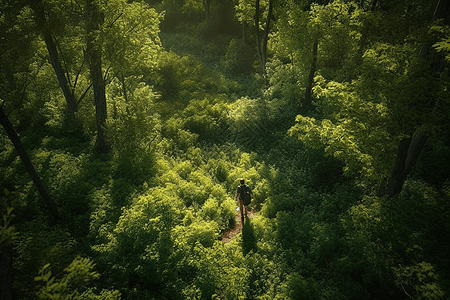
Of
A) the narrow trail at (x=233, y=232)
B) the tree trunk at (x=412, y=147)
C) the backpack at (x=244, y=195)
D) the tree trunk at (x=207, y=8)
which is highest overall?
the tree trunk at (x=207, y=8)

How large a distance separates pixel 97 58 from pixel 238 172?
28.1ft

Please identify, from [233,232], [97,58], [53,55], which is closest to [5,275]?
[233,232]

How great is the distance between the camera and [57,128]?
13.8 m

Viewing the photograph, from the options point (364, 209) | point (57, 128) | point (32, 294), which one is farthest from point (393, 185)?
point (57, 128)

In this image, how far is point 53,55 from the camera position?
12.4 metres

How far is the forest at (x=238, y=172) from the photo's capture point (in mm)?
5875

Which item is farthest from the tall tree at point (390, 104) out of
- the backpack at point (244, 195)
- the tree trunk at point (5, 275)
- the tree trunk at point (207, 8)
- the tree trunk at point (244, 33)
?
the tree trunk at point (207, 8)

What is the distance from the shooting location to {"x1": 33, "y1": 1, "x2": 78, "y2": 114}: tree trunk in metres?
10.4

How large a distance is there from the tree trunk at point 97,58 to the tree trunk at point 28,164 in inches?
152

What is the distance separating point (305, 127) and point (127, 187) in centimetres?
734

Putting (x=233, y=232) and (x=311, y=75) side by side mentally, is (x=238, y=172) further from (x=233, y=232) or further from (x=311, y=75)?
(x=311, y=75)

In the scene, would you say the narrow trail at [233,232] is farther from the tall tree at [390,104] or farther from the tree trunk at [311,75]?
the tree trunk at [311,75]

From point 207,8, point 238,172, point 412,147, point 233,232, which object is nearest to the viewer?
point 412,147

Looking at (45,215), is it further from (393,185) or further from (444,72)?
(444,72)
